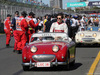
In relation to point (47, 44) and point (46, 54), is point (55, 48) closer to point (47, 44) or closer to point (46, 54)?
point (46, 54)

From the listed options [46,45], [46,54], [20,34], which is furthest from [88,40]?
[46,54]

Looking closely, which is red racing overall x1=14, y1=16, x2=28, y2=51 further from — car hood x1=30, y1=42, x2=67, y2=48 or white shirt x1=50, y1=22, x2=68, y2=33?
car hood x1=30, y1=42, x2=67, y2=48

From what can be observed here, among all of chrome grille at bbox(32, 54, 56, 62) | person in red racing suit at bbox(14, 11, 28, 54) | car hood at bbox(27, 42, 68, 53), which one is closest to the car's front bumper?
person in red racing suit at bbox(14, 11, 28, 54)

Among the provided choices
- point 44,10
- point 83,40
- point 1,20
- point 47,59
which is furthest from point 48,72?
point 44,10

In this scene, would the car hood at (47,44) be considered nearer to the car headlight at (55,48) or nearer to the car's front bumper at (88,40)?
the car headlight at (55,48)

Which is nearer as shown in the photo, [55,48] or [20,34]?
[55,48]

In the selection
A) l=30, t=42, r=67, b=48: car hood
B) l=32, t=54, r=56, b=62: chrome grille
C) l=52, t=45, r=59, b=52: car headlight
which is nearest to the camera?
l=32, t=54, r=56, b=62: chrome grille

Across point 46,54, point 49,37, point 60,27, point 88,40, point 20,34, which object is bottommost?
point 88,40

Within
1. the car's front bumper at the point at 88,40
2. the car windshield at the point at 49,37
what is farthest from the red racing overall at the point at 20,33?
the car's front bumper at the point at 88,40

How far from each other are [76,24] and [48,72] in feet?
53.5

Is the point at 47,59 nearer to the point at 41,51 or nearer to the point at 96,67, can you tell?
the point at 41,51

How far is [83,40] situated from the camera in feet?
66.2

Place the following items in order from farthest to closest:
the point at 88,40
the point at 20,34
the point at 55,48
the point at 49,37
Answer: the point at 88,40 < the point at 20,34 < the point at 49,37 < the point at 55,48

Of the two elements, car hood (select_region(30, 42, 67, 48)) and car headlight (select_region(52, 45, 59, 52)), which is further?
car hood (select_region(30, 42, 67, 48))
